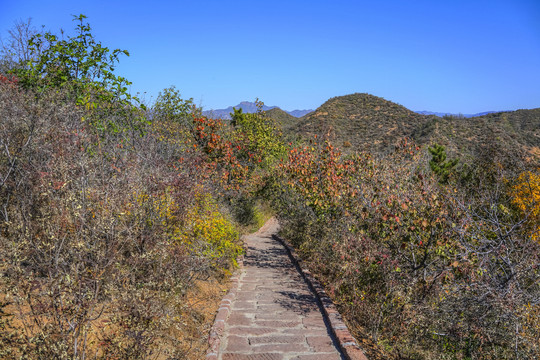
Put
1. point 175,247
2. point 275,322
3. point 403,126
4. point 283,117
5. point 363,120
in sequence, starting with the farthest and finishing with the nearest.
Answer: point 283,117
point 363,120
point 403,126
point 275,322
point 175,247

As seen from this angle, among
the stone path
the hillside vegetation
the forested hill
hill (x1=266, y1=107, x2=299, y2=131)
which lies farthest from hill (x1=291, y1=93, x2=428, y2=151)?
the stone path

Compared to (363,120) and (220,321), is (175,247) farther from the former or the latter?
(363,120)

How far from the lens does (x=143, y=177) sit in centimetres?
599

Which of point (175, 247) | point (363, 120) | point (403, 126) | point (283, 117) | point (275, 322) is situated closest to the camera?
point (175, 247)

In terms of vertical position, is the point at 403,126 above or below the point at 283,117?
below

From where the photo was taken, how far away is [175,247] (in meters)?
5.27

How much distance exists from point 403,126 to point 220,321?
1774 inches

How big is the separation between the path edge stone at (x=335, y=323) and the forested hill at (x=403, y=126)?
2835cm

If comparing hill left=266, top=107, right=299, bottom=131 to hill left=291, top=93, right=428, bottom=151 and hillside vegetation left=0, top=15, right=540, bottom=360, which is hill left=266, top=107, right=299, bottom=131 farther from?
hillside vegetation left=0, top=15, right=540, bottom=360

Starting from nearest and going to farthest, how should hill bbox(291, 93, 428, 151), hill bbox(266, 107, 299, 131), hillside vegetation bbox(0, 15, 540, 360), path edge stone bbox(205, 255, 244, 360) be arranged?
1. hillside vegetation bbox(0, 15, 540, 360)
2. path edge stone bbox(205, 255, 244, 360)
3. hill bbox(291, 93, 428, 151)
4. hill bbox(266, 107, 299, 131)

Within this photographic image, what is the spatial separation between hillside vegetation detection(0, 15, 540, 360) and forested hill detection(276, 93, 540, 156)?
90.4 ft

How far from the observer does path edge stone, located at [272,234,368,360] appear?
15.0 feet

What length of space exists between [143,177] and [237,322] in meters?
2.75

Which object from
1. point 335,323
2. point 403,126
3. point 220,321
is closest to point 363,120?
point 403,126
